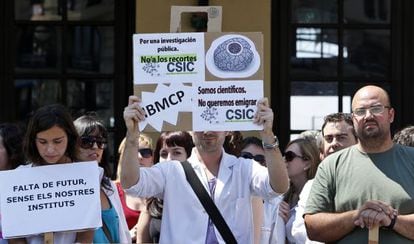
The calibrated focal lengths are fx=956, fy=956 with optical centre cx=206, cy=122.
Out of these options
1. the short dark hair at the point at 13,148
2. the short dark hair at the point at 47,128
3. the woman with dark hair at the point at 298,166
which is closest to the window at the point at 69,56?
the woman with dark hair at the point at 298,166

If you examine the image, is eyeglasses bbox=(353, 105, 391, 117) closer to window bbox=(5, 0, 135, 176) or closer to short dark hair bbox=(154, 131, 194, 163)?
short dark hair bbox=(154, 131, 194, 163)

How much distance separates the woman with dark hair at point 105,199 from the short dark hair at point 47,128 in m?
0.12

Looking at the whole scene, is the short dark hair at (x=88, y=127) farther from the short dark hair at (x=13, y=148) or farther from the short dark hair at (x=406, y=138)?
the short dark hair at (x=406, y=138)

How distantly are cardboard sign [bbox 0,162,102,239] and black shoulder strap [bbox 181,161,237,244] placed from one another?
0.51 metres

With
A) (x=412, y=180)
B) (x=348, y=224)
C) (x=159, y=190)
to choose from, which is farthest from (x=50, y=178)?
A: (x=412, y=180)

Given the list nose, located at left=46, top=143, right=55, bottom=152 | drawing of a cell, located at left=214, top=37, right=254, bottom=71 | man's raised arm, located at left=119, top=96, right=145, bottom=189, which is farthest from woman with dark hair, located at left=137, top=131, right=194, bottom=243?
drawing of a cell, located at left=214, top=37, right=254, bottom=71

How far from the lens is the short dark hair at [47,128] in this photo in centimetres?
506

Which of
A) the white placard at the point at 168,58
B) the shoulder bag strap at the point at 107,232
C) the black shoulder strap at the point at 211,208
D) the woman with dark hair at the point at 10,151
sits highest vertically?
the white placard at the point at 168,58

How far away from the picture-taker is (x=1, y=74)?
8.45 meters

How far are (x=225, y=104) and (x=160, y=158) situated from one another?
139 cm

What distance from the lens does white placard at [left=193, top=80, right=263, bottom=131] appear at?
16.4 ft

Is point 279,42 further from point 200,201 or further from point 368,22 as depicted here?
point 200,201

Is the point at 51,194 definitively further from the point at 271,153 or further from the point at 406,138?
the point at 406,138

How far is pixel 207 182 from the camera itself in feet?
16.9
